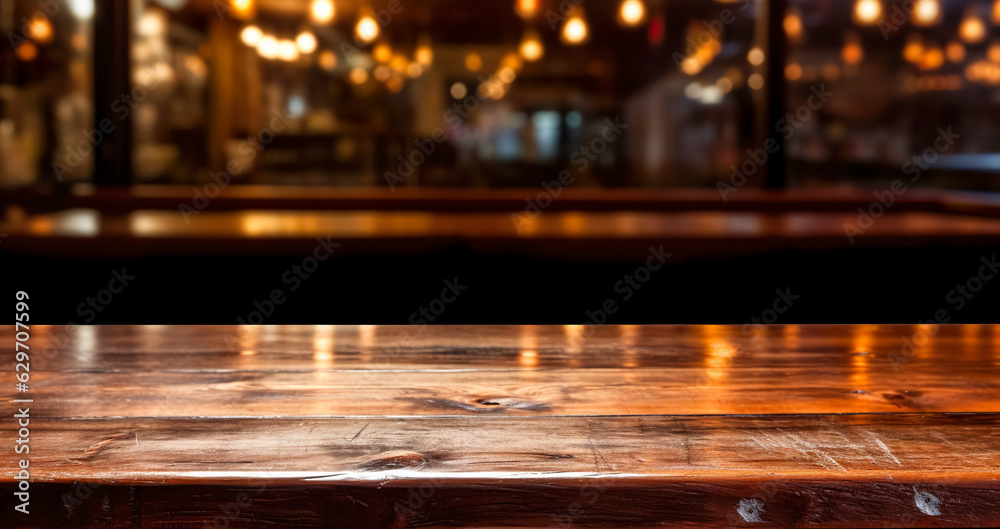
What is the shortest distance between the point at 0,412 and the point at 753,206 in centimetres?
299

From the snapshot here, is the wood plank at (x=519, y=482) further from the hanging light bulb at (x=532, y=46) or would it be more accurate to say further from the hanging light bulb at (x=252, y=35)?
the hanging light bulb at (x=252, y=35)

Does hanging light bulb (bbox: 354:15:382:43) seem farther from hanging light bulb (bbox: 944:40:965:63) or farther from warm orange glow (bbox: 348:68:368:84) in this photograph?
hanging light bulb (bbox: 944:40:965:63)

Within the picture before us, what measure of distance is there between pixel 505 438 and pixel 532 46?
6.86 m

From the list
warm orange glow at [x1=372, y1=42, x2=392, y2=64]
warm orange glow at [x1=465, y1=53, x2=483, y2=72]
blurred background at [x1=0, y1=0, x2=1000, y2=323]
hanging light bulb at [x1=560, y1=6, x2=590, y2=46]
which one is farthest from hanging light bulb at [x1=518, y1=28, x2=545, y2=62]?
warm orange glow at [x1=372, y1=42, x2=392, y2=64]

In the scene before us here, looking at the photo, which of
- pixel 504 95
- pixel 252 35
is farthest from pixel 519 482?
pixel 252 35

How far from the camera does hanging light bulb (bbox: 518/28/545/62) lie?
23.8ft

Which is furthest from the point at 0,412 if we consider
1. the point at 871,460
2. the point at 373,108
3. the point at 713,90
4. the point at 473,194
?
the point at 713,90

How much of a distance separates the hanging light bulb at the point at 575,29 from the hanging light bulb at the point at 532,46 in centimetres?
23

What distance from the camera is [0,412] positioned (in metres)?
0.83

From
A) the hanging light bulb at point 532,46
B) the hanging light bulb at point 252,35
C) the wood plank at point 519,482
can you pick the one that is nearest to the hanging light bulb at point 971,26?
the hanging light bulb at point 532,46

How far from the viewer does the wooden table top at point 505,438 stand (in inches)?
27.4

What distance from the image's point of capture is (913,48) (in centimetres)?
799

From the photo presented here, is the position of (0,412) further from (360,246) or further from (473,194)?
(473,194)

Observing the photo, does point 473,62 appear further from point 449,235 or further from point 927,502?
point 927,502
